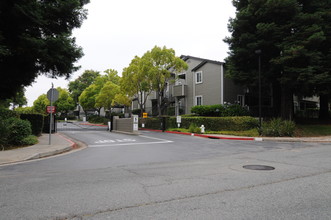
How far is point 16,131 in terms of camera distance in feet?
40.6

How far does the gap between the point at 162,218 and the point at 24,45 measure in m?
11.1

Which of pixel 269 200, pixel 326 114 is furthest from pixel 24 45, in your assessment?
pixel 326 114

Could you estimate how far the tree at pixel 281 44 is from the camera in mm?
18222

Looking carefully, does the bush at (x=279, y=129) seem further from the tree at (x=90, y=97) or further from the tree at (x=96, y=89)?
the tree at (x=90, y=97)

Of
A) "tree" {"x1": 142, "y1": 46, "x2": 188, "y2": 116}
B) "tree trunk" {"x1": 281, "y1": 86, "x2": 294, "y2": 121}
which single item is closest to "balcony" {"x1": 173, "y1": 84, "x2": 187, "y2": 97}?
"tree" {"x1": 142, "y1": 46, "x2": 188, "y2": 116}

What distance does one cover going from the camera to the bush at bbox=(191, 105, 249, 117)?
24266 millimetres

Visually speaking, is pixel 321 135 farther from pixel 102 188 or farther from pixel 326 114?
pixel 102 188

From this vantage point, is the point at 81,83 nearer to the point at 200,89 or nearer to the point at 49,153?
the point at 200,89

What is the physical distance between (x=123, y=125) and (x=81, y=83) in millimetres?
59779

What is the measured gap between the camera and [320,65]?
19219 mm

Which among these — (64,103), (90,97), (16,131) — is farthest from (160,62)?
(64,103)

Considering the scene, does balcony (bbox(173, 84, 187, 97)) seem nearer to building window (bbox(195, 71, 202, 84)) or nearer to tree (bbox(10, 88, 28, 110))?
building window (bbox(195, 71, 202, 84))

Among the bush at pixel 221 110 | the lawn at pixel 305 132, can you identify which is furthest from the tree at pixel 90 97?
the lawn at pixel 305 132

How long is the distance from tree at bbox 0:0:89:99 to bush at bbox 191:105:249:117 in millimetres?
15440
